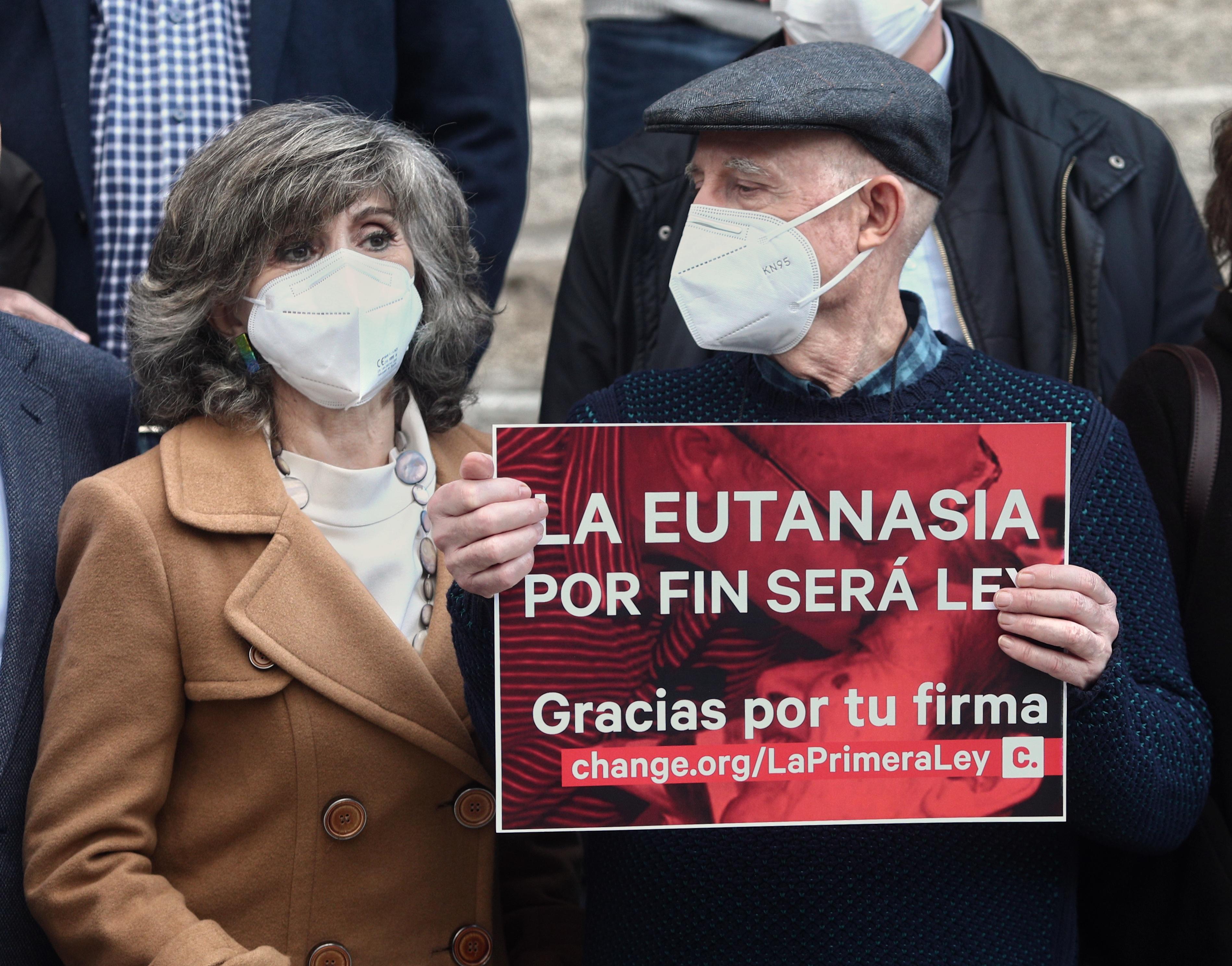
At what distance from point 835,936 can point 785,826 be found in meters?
0.17

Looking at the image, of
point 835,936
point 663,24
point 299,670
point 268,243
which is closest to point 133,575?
point 299,670

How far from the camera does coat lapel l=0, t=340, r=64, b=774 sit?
2.43 m

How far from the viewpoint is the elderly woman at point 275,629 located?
7.43ft

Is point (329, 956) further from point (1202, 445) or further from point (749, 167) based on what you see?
point (1202, 445)

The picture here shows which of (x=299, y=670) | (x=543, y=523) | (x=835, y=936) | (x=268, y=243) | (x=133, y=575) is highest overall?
(x=268, y=243)

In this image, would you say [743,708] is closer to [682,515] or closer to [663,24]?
[682,515]

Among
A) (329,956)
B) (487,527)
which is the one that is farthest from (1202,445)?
(329,956)

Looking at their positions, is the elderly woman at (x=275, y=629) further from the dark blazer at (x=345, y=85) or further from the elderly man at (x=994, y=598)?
the dark blazer at (x=345, y=85)

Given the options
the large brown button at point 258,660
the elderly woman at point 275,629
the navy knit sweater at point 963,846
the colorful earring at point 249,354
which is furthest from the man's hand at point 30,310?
the navy knit sweater at point 963,846

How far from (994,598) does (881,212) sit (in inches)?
25.7

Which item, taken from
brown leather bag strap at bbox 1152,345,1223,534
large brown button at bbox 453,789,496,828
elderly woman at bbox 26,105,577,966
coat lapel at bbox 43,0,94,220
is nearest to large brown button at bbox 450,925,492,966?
elderly woman at bbox 26,105,577,966

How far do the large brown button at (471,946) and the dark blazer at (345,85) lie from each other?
1432 millimetres

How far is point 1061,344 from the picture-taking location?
3.09 m

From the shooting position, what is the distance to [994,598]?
2.09 m
